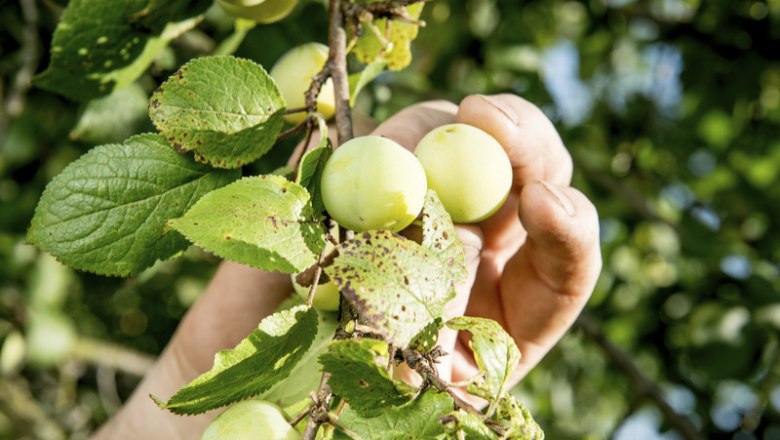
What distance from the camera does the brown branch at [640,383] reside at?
1.80 metres

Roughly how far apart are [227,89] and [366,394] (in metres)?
0.35

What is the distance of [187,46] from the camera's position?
141 cm

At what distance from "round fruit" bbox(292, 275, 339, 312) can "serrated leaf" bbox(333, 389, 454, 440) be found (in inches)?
7.5

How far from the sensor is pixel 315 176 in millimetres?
711

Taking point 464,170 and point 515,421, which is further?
point 464,170

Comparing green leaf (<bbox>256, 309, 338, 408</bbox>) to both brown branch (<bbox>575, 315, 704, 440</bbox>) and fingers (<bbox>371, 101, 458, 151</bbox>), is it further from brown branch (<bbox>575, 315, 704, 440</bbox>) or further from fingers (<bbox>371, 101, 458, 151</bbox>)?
brown branch (<bbox>575, 315, 704, 440</bbox>)

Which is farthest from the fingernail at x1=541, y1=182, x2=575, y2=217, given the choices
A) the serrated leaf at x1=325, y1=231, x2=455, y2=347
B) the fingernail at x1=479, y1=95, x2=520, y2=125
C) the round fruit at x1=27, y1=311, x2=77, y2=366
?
the round fruit at x1=27, y1=311, x2=77, y2=366

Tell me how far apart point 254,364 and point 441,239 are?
0.64 ft

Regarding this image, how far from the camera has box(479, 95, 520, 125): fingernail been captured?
3.12ft

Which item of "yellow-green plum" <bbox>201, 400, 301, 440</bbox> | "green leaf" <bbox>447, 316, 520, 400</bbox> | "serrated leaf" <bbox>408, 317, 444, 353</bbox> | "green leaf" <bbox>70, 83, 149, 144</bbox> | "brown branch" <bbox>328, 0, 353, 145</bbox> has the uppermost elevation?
"brown branch" <bbox>328, 0, 353, 145</bbox>

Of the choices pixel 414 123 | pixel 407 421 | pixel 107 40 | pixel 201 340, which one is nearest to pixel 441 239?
pixel 407 421

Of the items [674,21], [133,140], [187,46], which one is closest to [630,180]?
[674,21]

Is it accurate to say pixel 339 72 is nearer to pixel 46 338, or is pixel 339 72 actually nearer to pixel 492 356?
pixel 492 356

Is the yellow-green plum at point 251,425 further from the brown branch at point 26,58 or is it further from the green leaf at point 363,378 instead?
the brown branch at point 26,58
